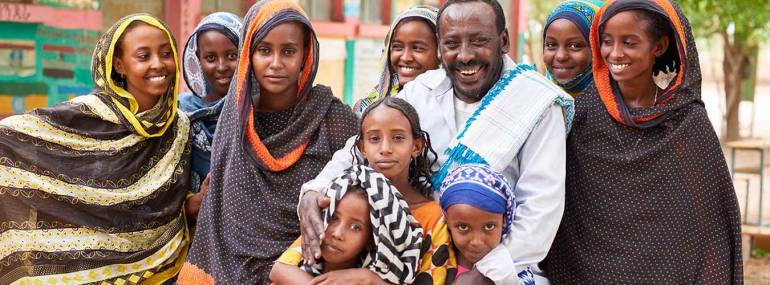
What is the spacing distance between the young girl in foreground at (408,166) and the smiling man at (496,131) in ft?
0.27

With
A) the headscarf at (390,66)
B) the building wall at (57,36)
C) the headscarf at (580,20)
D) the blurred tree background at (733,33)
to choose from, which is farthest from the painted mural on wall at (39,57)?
the blurred tree background at (733,33)

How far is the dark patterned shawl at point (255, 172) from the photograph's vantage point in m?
Result: 3.98

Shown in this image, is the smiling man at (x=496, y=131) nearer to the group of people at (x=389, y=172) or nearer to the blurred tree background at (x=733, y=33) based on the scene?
the group of people at (x=389, y=172)

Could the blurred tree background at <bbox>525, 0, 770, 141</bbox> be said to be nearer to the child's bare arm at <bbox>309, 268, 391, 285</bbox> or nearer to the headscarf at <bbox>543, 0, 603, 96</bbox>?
the headscarf at <bbox>543, 0, 603, 96</bbox>

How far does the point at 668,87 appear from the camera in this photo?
379 cm

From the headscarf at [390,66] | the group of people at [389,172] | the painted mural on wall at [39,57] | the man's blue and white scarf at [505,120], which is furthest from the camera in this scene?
the painted mural on wall at [39,57]

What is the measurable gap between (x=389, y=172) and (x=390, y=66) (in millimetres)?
1522

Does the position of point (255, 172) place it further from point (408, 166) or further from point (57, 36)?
point (57, 36)

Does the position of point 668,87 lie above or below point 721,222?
above

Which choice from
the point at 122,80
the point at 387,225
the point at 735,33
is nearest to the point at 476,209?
the point at 387,225

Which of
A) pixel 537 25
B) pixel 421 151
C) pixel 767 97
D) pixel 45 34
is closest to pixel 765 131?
pixel 537 25

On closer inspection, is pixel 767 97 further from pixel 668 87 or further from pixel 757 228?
pixel 668 87

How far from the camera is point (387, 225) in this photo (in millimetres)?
3428

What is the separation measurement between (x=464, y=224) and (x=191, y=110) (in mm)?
1939
